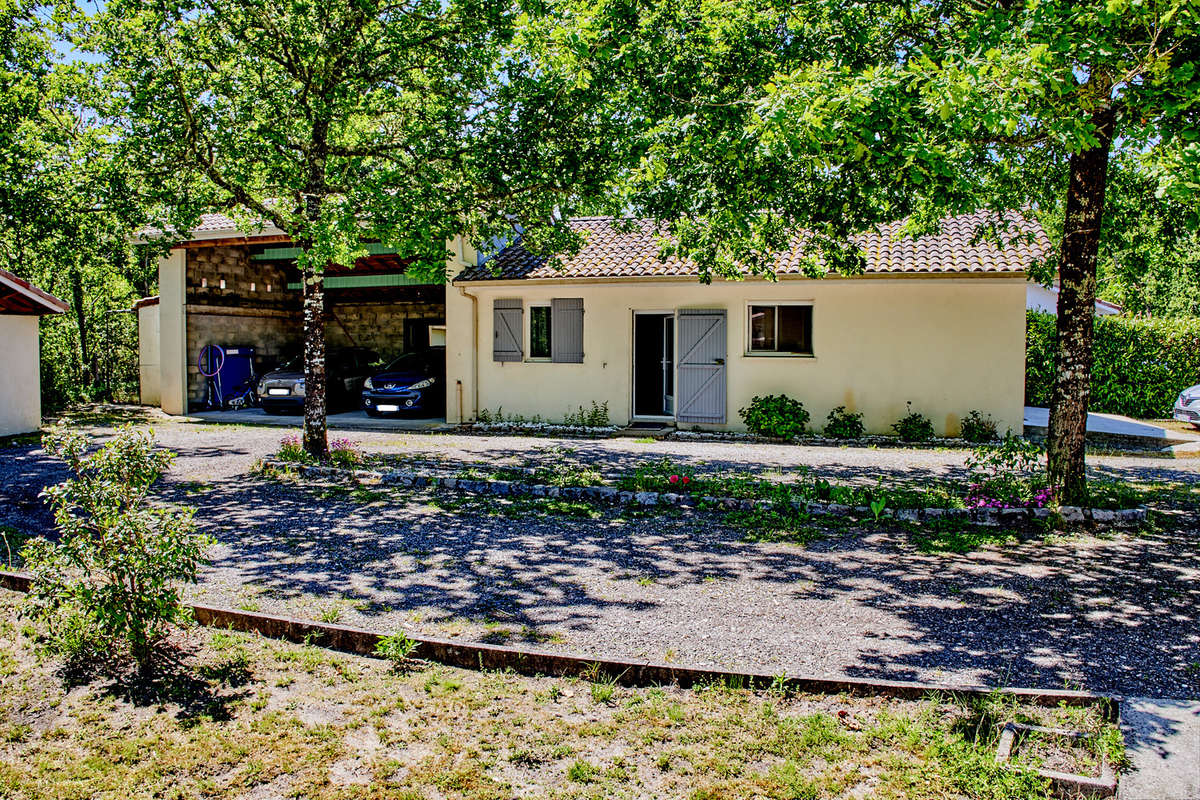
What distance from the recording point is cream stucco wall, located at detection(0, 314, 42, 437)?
13734 mm

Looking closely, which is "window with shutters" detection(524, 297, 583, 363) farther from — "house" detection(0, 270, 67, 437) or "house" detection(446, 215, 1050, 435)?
"house" detection(0, 270, 67, 437)

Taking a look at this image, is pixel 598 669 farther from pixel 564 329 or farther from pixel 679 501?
pixel 564 329

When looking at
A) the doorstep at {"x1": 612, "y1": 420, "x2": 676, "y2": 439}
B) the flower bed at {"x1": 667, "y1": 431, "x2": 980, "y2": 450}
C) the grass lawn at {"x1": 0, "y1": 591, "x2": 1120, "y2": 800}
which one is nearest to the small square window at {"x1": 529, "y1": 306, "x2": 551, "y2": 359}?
the doorstep at {"x1": 612, "y1": 420, "x2": 676, "y2": 439}

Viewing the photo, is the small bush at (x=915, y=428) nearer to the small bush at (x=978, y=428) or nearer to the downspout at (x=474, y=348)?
the small bush at (x=978, y=428)

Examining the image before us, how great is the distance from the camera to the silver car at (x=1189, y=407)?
1385cm

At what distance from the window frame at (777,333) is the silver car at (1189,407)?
7001 mm

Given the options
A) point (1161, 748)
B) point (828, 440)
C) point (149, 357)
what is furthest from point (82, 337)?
point (1161, 748)

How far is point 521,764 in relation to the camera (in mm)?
3262

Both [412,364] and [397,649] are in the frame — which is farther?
[412,364]

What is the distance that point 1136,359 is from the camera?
54.0 ft

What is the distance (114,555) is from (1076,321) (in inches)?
313

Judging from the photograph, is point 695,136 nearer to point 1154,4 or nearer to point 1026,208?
point 1154,4

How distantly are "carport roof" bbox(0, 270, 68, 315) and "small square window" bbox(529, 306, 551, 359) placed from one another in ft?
28.3

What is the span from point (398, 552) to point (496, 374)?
30.9 ft
